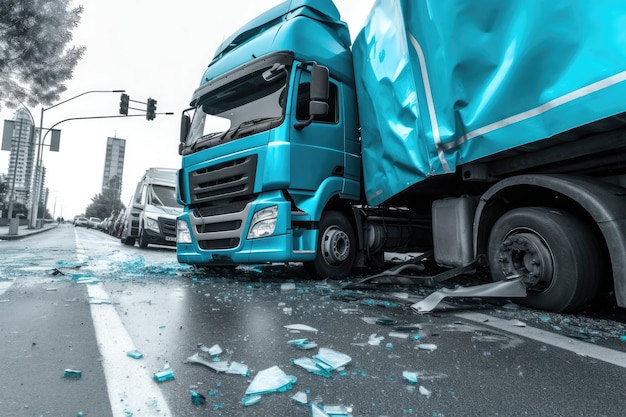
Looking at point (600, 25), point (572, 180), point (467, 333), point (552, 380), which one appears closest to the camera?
point (552, 380)

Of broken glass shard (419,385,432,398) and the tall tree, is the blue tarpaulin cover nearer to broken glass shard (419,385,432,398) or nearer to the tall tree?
broken glass shard (419,385,432,398)

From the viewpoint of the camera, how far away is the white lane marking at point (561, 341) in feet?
7.07

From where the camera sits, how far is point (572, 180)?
3006 mm

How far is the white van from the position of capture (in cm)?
1156

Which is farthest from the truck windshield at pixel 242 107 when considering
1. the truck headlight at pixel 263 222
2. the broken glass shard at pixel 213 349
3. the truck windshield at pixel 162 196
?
the truck windshield at pixel 162 196

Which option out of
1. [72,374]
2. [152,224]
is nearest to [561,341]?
[72,374]

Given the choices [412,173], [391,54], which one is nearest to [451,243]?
[412,173]

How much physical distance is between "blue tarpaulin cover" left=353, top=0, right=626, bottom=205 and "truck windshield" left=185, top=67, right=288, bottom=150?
46.8 inches

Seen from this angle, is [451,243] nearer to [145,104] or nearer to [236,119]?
[236,119]

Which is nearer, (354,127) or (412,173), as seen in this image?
(412,173)

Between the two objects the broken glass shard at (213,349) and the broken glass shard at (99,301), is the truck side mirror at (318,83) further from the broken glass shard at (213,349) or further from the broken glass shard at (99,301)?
the broken glass shard at (213,349)

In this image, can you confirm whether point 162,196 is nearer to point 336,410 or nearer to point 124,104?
point 124,104

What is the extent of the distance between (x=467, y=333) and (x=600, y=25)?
212cm

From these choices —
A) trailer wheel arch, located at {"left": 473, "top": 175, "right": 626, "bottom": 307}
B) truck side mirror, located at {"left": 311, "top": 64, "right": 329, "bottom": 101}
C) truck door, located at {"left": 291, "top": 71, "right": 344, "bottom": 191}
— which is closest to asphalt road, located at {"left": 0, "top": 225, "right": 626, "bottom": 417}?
trailer wheel arch, located at {"left": 473, "top": 175, "right": 626, "bottom": 307}
